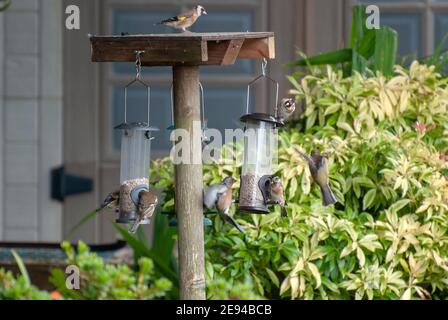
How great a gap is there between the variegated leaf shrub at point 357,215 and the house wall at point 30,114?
4.54 ft

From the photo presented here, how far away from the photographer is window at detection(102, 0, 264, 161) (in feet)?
19.2

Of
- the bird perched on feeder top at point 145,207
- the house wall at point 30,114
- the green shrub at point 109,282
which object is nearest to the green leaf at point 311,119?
the green shrub at point 109,282

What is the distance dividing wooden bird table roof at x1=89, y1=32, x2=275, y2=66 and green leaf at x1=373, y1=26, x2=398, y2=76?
1607 millimetres

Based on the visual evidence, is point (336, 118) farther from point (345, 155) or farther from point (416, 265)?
point (416, 265)

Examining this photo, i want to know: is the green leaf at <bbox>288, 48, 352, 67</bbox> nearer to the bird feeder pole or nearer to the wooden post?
the bird feeder pole

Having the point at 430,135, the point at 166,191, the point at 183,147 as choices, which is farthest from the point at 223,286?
the point at 430,135

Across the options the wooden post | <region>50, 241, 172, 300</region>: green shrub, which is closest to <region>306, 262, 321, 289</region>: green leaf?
<region>50, 241, 172, 300</region>: green shrub

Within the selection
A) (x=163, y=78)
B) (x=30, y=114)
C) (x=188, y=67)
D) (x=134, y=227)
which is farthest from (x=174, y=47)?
(x=30, y=114)

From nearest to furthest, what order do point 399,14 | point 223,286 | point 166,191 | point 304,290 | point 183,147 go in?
point 183,147 → point 223,286 → point 304,290 → point 166,191 → point 399,14

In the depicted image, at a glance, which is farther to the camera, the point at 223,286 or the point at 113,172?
the point at 113,172

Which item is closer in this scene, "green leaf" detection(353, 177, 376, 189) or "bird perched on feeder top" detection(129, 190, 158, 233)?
"bird perched on feeder top" detection(129, 190, 158, 233)

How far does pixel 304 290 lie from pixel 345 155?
65cm

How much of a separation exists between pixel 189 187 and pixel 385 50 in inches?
74.0
